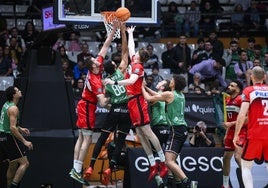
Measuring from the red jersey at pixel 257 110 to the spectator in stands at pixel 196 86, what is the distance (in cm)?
664

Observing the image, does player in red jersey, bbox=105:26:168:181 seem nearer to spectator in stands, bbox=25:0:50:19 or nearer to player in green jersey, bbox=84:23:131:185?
player in green jersey, bbox=84:23:131:185

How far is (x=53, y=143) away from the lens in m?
16.1

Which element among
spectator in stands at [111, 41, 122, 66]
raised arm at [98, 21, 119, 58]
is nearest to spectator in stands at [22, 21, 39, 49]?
spectator in stands at [111, 41, 122, 66]

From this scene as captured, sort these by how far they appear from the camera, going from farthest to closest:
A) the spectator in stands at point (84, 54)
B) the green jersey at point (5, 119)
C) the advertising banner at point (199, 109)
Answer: the spectator in stands at point (84, 54)
the advertising banner at point (199, 109)
the green jersey at point (5, 119)

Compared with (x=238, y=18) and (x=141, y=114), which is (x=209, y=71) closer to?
(x=238, y=18)

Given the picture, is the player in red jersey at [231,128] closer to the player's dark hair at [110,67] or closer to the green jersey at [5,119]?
the player's dark hair at [110,67]

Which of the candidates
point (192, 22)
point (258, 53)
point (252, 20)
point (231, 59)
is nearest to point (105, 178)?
point (231, 59)

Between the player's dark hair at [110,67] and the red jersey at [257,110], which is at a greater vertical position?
the player's dark hair at [110,67]

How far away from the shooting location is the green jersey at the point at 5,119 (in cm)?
1602

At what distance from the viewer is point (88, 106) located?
15719 millimetres

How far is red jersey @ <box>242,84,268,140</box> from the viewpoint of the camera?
46.8ft

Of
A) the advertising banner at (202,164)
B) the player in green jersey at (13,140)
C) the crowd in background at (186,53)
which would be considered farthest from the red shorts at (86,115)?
the crowd in background at (186,53)

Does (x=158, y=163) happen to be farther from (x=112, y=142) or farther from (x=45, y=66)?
(x=45, y=66)

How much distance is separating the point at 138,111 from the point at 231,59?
8.37m
